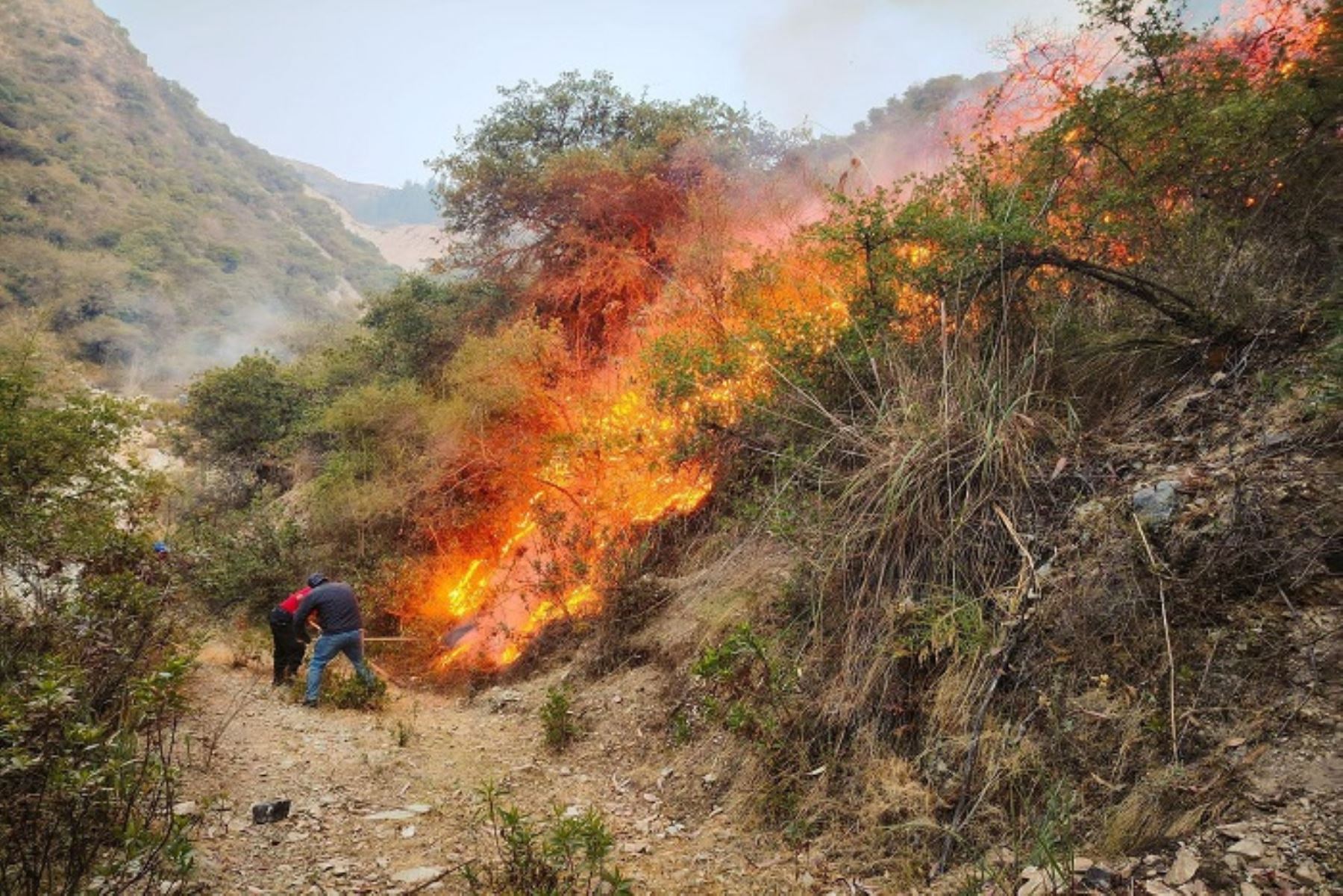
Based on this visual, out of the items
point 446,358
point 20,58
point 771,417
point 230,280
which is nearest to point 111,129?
point 20,58

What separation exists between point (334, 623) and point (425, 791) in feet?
11.5

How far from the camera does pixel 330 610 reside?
7.56 m

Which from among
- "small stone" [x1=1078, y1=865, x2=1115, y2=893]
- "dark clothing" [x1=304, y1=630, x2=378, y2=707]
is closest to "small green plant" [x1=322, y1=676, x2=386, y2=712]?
"dark clothing" [x1=304, y1=630, x2=378, y2=707]

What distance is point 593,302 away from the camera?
15.3 meters

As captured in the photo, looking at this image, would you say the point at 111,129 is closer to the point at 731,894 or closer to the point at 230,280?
the point at 230,280

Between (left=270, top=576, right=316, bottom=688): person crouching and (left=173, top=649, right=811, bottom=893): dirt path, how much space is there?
0.58 m

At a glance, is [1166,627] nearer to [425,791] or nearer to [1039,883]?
[1039,883]

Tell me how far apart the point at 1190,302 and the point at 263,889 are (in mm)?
7079

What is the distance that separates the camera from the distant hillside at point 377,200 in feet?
347

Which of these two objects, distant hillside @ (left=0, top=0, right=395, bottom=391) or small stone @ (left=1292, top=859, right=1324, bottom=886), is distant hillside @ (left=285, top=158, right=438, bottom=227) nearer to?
distant hillside @ (left=0, top=0, right=395, bottom=391)

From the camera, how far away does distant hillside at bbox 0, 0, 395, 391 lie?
34531 millimetres

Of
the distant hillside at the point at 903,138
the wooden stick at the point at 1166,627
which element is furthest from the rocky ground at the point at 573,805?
the distant hillside at the point at 903,138

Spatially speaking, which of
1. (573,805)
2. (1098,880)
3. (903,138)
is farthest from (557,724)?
(903,138)

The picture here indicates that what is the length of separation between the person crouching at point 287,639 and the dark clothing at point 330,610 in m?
0.24
